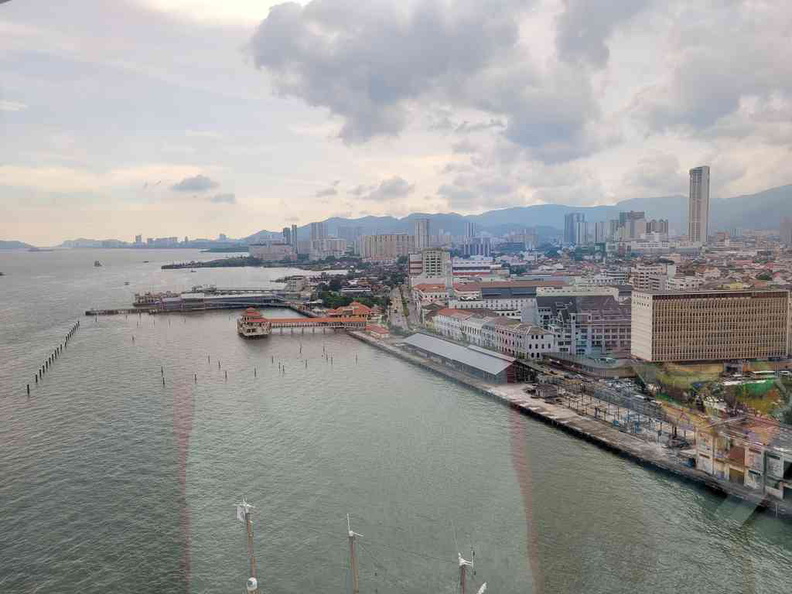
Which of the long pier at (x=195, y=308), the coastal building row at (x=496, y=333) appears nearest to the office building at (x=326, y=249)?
the long pier at (x=195, y=308)

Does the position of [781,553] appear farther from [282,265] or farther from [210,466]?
[282,265]

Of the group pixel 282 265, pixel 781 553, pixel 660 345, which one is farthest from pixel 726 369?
pixel 282 265

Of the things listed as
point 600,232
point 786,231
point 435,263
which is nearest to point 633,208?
point 600,232

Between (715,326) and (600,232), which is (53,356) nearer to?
(715,326)

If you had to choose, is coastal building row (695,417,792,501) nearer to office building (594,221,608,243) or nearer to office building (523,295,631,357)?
office building (523,295,631,357)

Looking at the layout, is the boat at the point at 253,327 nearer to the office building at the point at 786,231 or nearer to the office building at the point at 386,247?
the office building at the point at 786,231
